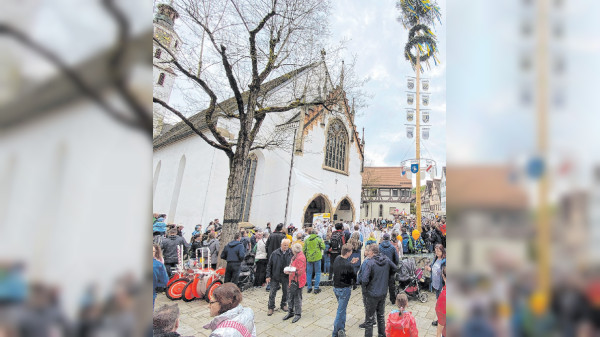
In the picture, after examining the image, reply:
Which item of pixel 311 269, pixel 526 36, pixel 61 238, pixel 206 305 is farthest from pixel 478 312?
pixel 311 269

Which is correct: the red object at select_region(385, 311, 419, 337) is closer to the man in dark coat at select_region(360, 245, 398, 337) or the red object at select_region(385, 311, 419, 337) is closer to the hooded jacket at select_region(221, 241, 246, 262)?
the man in dark coat at select_region(360, 245, 398, 337)

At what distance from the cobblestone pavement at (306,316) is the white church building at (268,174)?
7.54 meters

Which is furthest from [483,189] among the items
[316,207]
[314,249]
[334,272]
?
[316,207]

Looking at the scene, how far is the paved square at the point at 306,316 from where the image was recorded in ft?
16.2

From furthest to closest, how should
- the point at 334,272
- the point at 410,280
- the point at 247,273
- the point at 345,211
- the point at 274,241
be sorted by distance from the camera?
the point at 345,211 < the point at 247,273 < the point at 274,241 < the point at 410,280 < the point at 334,272

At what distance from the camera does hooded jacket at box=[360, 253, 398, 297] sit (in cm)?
439

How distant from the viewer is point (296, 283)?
17.6 feet

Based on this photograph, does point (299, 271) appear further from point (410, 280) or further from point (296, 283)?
point (410, 280)

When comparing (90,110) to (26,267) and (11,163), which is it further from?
(26,267)

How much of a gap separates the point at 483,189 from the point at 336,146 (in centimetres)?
2158

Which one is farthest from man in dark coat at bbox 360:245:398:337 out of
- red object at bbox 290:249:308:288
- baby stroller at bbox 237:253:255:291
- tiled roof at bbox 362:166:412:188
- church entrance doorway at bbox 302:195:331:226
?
tiled roof at bbox 362:166:412:188

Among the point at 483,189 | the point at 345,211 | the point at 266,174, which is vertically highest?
the point at 266,174

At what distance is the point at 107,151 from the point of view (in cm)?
49

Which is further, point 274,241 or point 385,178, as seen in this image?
point 385,178
